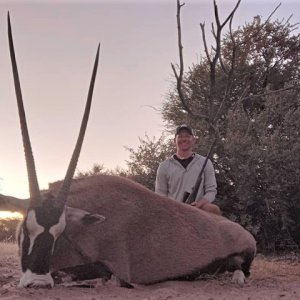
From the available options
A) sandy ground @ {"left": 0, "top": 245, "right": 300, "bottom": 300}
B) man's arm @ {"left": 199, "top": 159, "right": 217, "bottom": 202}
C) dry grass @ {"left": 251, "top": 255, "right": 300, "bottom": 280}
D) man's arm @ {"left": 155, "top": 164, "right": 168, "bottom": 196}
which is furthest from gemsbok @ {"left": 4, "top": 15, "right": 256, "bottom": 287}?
man's arm @ {"left": 155, "top": 164, "right": 168, "bottom": 196}

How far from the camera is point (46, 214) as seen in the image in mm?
4863

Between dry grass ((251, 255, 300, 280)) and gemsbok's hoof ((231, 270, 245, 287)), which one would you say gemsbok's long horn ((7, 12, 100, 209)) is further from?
dry grass ((251, 255, 300, 280))

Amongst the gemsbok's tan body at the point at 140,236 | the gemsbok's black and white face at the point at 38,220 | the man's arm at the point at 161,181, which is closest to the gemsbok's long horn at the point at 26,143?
the gemsbok's black and white face at the point at 38,220

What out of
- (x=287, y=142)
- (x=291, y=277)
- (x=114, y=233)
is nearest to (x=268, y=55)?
(x=287, y=142)

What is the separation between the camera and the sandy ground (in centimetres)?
456

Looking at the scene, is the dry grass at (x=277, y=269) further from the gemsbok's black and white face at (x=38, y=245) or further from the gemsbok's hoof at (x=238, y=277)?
the gemsbok's black and white face at (x=38, y=245)

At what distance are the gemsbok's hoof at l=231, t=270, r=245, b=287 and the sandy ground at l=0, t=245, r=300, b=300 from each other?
0.05 meters

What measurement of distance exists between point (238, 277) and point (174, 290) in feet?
3.70

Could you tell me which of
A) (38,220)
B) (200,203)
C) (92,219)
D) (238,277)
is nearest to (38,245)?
(38,220)

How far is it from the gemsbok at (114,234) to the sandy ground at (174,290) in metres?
0.13

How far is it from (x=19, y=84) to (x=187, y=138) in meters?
2.88

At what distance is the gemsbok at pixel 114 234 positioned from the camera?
481 centimetres

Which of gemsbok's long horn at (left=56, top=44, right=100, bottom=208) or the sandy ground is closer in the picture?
the sandy ground

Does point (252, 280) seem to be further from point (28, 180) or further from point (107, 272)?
point (28, 180)
